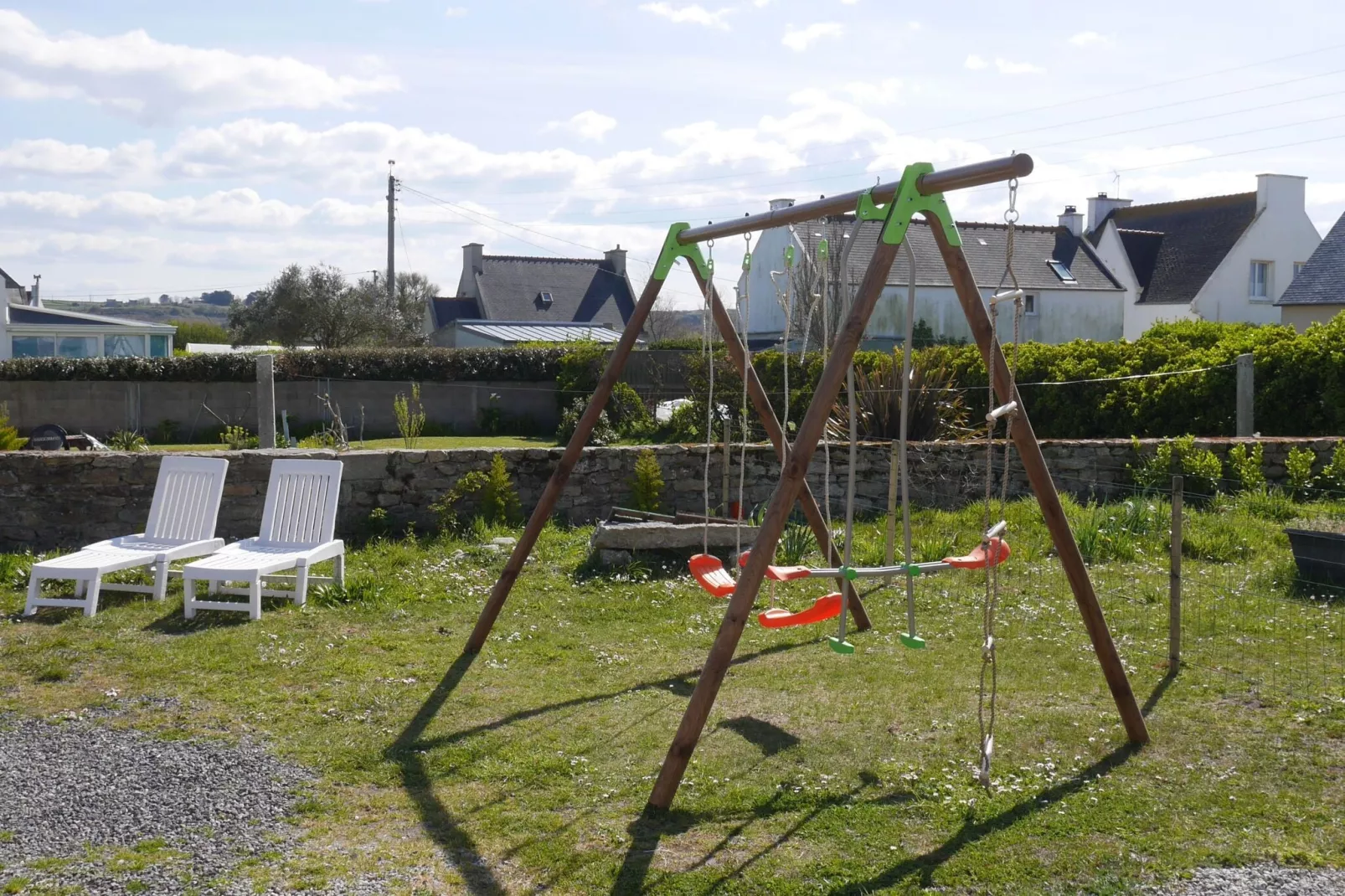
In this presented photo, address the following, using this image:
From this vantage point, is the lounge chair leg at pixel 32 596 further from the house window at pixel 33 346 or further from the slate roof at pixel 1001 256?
the house window at pixel 33 346

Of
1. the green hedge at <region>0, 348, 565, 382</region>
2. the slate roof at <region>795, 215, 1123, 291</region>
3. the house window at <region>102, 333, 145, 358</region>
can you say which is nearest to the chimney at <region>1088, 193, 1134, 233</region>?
the slate roof at <region>795, 215, 1123, 291</region>

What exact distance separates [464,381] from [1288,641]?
67.5 feet

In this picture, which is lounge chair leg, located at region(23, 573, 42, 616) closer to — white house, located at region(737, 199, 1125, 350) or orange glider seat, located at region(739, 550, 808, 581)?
orange glider seat, located at region(739, 550, 808, 581)

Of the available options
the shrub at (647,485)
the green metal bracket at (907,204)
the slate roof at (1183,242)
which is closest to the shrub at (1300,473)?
the shrub at (647,485)

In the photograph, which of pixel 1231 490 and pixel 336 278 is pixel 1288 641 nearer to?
pixel 1231 490

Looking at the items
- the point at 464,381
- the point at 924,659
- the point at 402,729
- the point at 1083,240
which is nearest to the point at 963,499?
the point at 924,659

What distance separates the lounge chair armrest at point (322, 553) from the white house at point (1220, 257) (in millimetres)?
28750

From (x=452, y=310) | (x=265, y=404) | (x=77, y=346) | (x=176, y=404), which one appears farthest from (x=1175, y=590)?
(x=452, y=310)

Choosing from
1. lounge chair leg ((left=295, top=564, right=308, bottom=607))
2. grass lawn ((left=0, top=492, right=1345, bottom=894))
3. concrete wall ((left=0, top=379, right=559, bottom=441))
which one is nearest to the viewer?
grass lawn ((left=0, top=492, right=1345, bottom=894))

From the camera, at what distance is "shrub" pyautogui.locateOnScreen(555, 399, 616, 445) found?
60.0ft

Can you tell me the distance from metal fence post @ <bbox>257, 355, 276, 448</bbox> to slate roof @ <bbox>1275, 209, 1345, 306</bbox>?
23.1 m

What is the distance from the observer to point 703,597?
7.88 metres

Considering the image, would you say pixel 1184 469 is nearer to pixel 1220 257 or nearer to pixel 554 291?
pixel 1220 257

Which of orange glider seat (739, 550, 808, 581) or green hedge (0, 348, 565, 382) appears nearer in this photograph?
orange glider seat (739, 550, 808, 581)
